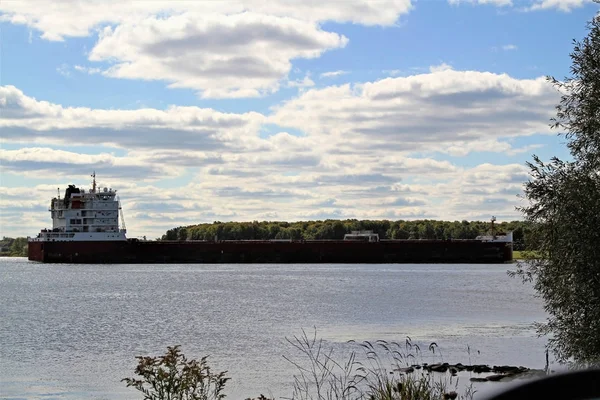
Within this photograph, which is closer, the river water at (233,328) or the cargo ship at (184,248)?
the river water at (233,328)

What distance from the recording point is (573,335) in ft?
47.1

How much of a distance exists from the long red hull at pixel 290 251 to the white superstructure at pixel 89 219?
2.47 feet

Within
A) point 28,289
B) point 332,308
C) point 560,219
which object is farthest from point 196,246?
point 560,219

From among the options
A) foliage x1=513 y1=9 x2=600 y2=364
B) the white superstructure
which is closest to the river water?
foliage x1=513 y1=9 x2=600 y2=364

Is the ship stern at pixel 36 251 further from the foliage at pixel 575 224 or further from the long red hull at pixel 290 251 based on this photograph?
the foliage at pixel 575 224

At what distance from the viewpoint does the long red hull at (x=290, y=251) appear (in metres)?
87.1

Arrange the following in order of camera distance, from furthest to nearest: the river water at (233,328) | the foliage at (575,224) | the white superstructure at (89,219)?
the white superstructure at (89,219), the river water at (233,328), the foliage at (575,224)

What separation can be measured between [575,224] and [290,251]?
73842mm

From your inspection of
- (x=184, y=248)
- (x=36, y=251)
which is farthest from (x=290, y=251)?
(x=36, y=251)

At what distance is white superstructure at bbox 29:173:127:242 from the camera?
8681cm

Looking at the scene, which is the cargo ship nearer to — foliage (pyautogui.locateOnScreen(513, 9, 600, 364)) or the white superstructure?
the white superstructure

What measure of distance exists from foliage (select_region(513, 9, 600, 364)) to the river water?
552 cm

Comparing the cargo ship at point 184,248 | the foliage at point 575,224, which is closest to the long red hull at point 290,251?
the cargo ship at point 184,248

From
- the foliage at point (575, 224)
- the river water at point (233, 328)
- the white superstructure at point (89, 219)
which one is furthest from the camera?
the white superstructure at point (89, 219)
